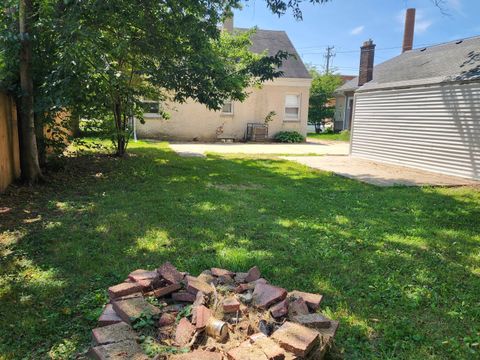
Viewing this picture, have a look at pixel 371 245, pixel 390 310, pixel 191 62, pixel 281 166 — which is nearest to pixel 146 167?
pixel 191 62

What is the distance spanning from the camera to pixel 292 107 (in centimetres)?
1992

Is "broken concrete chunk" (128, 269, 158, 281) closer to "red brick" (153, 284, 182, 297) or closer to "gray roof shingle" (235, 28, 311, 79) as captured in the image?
"red brick" (153, 284, 182, 297)

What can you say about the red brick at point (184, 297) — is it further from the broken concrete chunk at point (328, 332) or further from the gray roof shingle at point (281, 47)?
the gray roof shingle at point (281, 47)

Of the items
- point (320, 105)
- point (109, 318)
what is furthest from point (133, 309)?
point (320, 105)

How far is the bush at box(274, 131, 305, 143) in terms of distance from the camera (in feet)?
62.7

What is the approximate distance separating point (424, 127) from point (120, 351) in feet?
31.6

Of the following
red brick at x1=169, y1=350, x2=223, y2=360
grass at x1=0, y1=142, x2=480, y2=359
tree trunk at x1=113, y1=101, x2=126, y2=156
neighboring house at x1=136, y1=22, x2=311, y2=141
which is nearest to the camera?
red brick at x1=169, y1=350, x2=223, y2=360

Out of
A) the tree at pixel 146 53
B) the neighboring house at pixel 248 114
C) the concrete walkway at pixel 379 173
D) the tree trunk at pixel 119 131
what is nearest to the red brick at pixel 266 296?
the tree at pixel 146 53

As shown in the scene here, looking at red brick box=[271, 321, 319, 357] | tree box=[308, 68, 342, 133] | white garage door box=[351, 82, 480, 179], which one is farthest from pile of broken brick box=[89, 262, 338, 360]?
tree box=[308, 68, 342, 133]

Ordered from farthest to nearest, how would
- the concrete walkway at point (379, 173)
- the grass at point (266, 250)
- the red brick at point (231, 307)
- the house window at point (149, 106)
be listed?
the house window at point (149, 106) < the concrete walkway at point (379, 173) < the grass at point (266, 250) < the red brick at point (231, 307)

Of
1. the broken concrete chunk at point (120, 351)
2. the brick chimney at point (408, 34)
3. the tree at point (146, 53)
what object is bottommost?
the broken concrete chunk at point (120, 351)

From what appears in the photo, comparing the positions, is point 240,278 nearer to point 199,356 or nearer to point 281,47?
point 199,356

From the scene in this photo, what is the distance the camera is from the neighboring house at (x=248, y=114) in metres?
18.0

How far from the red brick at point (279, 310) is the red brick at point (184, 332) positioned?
49 cm
